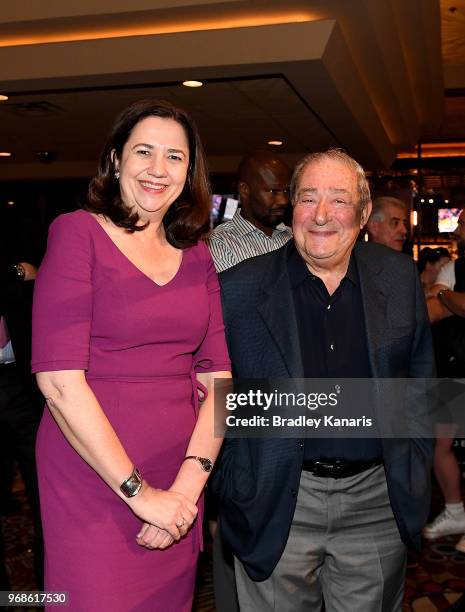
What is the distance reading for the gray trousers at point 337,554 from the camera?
1.81 m

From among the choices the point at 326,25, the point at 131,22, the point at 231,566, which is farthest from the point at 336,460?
the point at 131,22

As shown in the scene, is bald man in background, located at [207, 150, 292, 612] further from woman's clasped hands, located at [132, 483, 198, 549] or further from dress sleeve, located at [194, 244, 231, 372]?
woman's clasped hands, located at [132, 483, 198, 549]

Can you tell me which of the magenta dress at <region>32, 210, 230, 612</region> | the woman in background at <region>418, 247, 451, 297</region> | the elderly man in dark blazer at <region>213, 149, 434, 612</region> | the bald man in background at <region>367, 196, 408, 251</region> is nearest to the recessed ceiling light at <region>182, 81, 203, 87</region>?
the woman in background at <region>418, 247, 451, 297</region>

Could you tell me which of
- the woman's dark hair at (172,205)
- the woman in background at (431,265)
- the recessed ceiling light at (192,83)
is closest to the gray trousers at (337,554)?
the woman's dark hair at (172,205)

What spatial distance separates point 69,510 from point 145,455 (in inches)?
7.8

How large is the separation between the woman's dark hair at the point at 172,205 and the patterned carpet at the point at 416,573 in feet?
6.28

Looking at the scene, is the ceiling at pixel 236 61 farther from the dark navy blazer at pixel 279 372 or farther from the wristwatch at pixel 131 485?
the wristwatch at pixel 131 485

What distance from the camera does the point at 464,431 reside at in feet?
13.2

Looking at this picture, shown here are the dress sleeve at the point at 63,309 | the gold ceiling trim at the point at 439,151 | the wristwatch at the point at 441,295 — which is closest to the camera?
the dress sleeve at the point at 63,309

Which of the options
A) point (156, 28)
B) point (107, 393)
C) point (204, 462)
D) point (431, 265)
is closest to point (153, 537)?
point (204, 462)

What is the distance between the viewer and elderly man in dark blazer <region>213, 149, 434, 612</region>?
1783mm

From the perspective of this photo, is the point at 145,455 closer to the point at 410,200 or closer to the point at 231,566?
the point at 231,566

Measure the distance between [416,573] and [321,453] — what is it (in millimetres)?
1962

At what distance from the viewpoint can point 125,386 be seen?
154 centimetres
